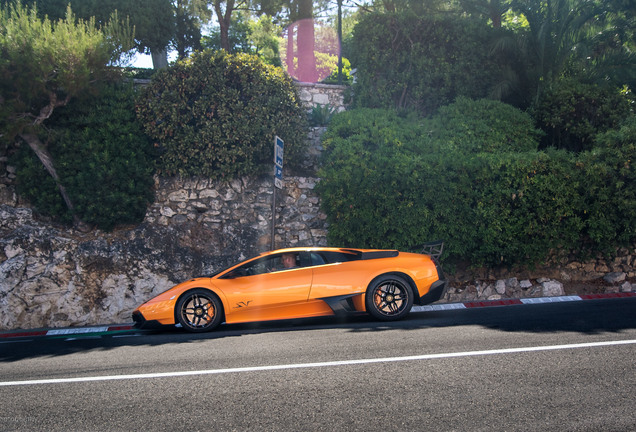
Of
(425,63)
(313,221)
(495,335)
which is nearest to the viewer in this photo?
(495,335)

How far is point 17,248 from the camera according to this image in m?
12.2

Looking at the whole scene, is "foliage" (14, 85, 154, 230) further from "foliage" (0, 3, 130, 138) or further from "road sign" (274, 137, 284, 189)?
"road sign" (274, 137, 284, 189)

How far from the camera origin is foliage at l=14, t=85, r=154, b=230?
1280 cm

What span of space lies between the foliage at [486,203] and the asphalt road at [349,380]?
4481mm

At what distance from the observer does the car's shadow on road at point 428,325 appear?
7.11 meters

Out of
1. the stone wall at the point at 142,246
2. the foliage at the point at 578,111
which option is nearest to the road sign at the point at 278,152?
the stone wall at the point at 142,246

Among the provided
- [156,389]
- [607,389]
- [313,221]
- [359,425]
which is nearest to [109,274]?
[313,221]

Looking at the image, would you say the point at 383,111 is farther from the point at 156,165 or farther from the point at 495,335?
the point at 495,335

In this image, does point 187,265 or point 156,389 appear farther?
point 187,265

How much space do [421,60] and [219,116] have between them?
7.05 metres

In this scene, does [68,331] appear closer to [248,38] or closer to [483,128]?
[483,128]

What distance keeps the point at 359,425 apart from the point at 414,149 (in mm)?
11023

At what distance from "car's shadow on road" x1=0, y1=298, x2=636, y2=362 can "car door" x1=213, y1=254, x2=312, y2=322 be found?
0.78 ft

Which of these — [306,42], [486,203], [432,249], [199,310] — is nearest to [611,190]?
[486,203]
